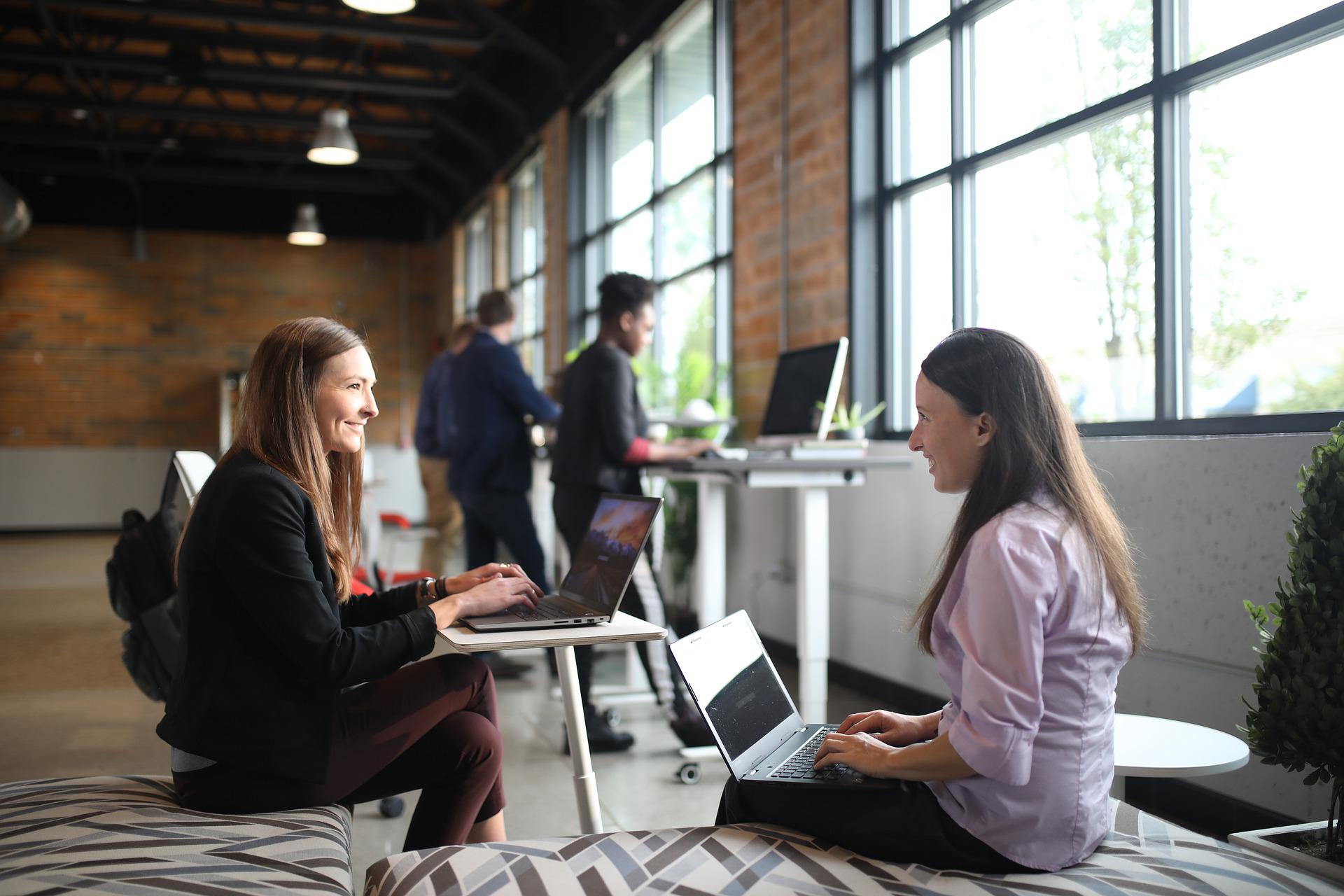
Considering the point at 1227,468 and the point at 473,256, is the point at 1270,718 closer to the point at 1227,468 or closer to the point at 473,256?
the point at 1227,468

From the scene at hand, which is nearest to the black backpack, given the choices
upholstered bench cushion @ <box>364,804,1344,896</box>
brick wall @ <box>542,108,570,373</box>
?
upholstered bench cushion @ <box>364,804,1344,896</box>

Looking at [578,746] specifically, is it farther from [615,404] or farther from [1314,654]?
[615,404]

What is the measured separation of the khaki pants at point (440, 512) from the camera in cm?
589

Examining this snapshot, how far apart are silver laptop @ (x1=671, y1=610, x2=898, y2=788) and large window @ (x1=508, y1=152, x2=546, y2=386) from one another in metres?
7.09

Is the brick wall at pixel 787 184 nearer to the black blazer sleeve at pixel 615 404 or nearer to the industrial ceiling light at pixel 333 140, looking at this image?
the black blazer sleeve at pixel 615 404

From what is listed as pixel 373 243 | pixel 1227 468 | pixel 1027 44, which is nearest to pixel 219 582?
pixel 1227 468

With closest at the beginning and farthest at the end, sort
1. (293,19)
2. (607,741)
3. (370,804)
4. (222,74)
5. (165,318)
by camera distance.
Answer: (370,804) < (607,741) < (293,19) < (222,74) < (165,318)

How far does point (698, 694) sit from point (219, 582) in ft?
2.66

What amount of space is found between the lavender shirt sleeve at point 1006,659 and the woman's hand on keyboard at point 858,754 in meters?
0.14

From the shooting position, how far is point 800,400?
153 inches

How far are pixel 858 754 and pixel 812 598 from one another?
1.93 meters

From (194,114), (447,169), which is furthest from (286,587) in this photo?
(447,169)

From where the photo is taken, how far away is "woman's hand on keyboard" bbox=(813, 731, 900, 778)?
1.54 meters

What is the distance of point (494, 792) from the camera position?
6.89ft
